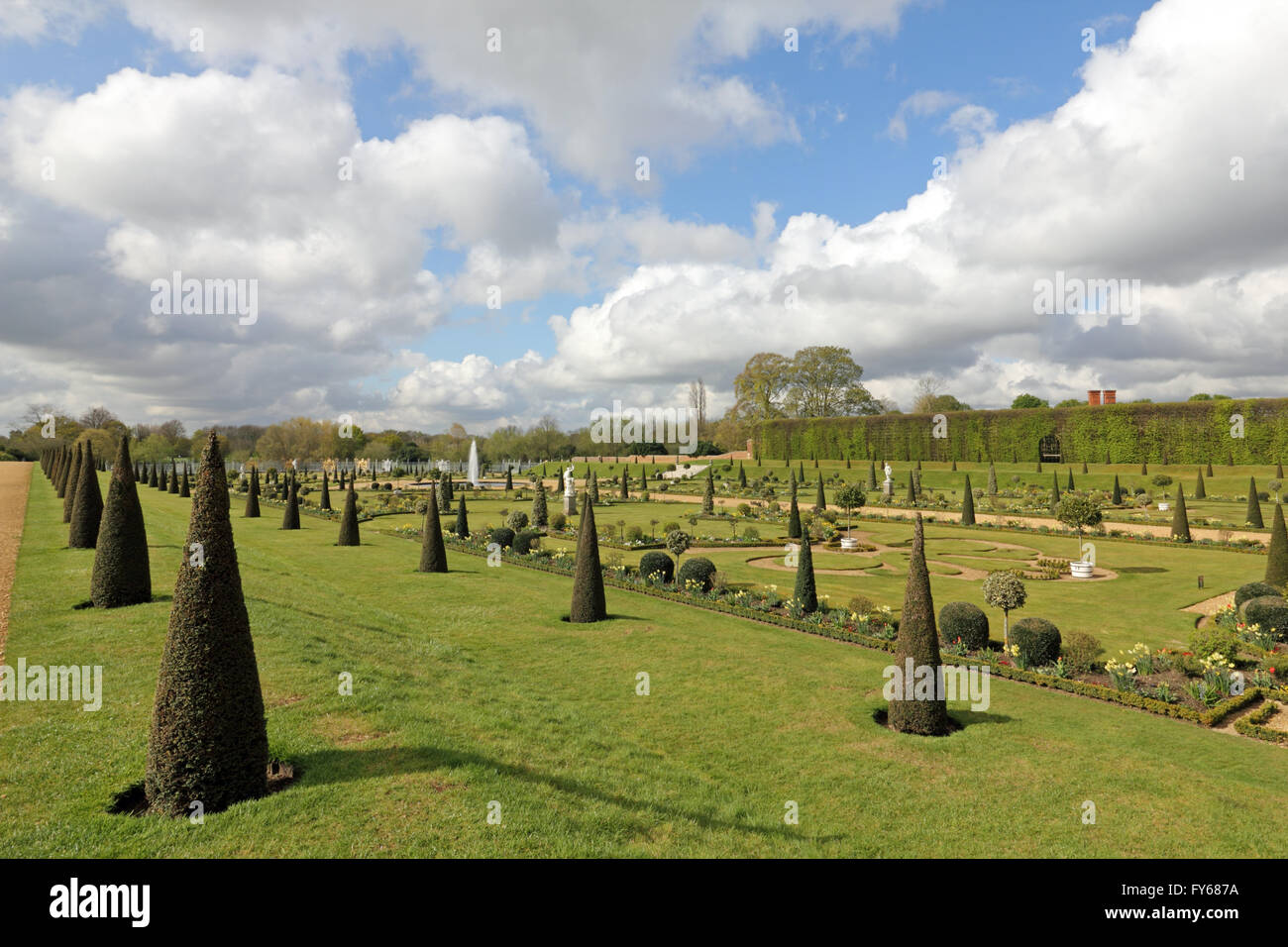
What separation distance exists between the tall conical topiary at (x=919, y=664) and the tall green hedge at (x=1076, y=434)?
6127cm

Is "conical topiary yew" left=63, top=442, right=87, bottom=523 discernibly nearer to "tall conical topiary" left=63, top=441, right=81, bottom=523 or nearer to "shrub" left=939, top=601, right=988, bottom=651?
"tall conical topiary" left=63, top=441, right=81, bottom=523

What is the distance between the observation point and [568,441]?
135625 mm

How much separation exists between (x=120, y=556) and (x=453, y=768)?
37.1ft

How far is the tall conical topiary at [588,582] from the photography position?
59.3 feet

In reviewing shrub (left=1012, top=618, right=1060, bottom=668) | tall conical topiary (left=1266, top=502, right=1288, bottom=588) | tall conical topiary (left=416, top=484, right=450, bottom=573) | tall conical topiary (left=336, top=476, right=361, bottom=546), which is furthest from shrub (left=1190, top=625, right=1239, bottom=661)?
tall conical topiary (left=336, top=476, right=361, bottom=546)

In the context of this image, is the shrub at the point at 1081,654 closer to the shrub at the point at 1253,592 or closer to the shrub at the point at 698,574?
the shrub at the point at 1253,592

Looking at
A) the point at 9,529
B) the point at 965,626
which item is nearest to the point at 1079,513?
the point at 965,626

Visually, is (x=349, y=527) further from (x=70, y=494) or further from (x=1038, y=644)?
(x=1038, y=644)

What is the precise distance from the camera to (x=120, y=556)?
14430 mm

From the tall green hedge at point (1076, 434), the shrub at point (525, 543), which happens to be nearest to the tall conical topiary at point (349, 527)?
the shrub at point (525, 543)

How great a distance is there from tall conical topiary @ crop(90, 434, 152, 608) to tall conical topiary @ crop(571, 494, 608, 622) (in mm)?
10001
